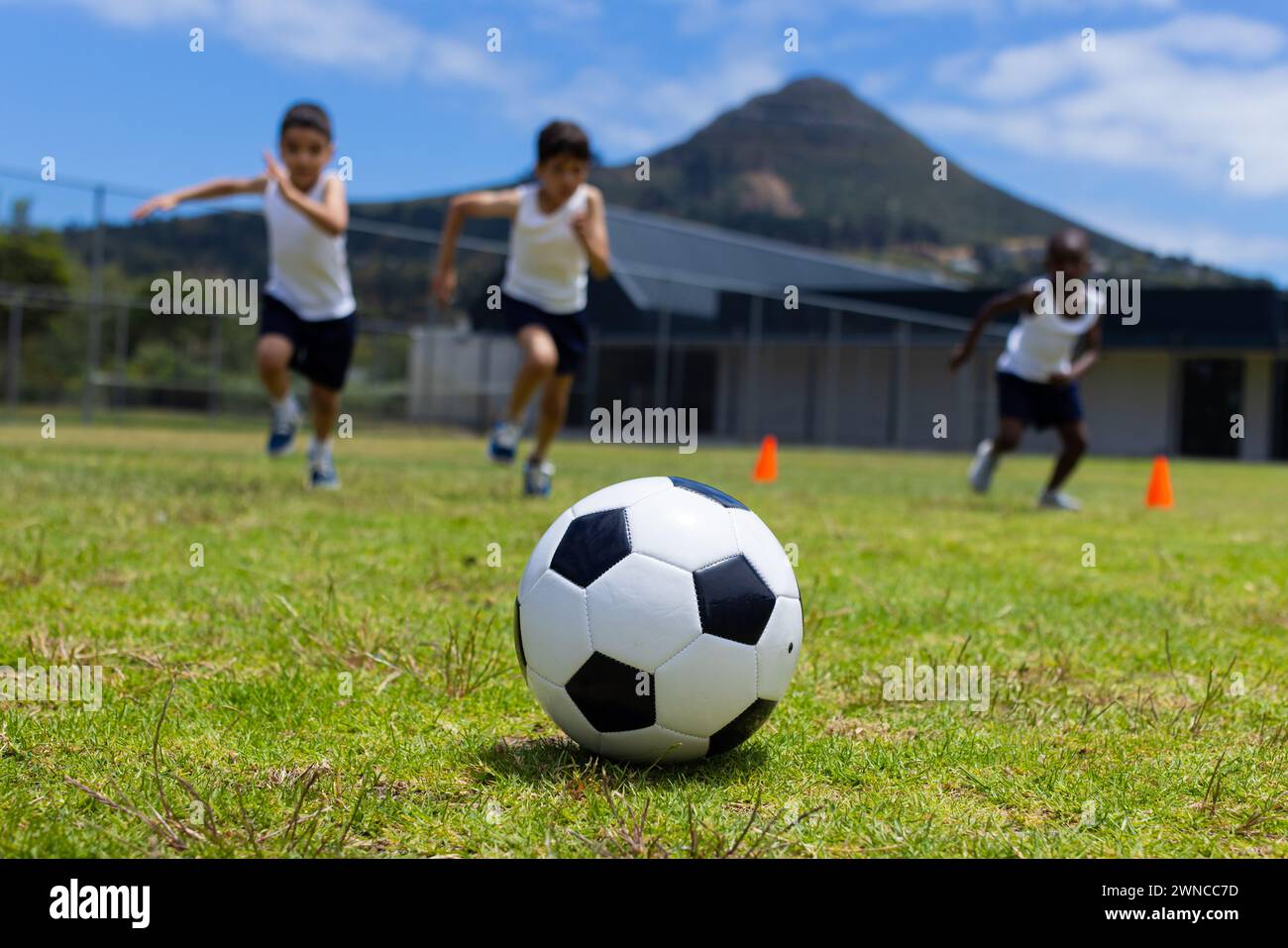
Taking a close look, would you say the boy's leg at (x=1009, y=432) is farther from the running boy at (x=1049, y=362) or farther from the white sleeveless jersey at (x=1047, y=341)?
the white sleeveless jersey at (x=1047, y=341)

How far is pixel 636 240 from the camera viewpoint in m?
34.9

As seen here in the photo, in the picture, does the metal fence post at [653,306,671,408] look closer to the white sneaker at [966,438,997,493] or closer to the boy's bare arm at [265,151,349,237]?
the white sneaker at [966,438,997,493]

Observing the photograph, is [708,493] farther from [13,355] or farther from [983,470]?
Result: [13,355]

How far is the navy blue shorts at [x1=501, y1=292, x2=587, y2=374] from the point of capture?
7.51 meters

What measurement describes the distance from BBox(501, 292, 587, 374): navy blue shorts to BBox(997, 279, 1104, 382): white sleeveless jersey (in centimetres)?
363

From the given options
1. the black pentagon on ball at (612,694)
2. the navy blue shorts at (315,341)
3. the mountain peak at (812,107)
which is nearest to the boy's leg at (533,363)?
the navy blue shorts at (315,341)

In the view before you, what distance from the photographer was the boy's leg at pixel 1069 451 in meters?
8.82

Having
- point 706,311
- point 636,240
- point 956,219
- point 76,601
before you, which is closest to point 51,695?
point 76,601

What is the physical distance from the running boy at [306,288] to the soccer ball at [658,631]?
4970 millimetres

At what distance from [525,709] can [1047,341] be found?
724cm

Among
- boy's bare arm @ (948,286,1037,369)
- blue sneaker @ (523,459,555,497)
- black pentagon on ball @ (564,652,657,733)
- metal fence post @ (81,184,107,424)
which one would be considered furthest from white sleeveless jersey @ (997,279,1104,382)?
metal fence post @ (81,184,107,424)

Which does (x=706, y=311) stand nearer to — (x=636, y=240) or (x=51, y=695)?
(x=636, y=240)
